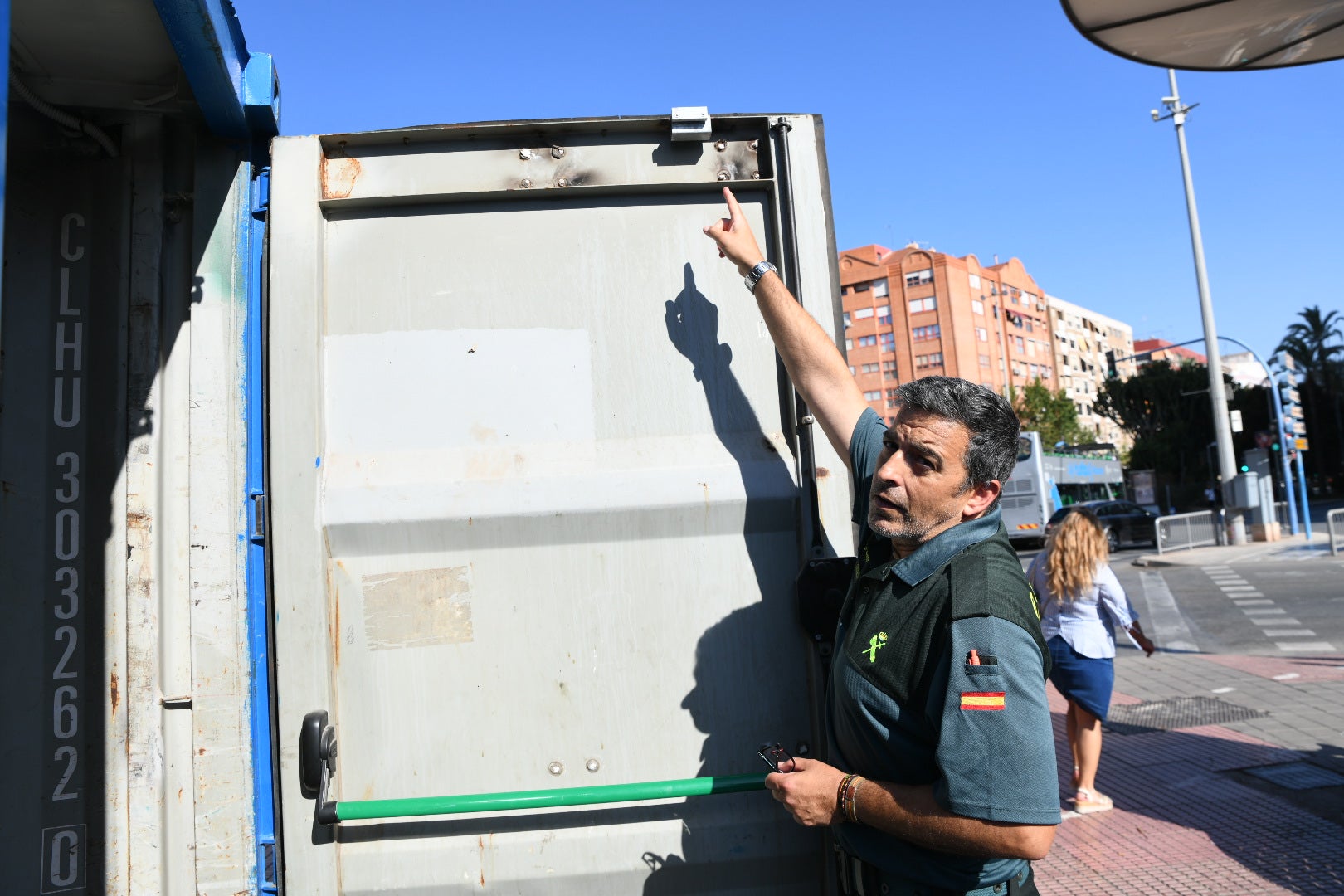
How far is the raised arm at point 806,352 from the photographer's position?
7.11ft

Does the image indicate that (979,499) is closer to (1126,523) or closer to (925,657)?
(925,657)

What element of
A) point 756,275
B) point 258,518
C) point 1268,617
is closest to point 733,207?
point 756,275

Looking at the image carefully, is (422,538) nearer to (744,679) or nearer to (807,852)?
(744,679)

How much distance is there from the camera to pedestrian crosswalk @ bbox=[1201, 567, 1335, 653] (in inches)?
414

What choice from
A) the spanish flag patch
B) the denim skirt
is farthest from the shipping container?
the denim skirt

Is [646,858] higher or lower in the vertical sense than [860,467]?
lower

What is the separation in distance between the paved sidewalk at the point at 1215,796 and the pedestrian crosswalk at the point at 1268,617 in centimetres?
223

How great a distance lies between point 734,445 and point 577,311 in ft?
1.64

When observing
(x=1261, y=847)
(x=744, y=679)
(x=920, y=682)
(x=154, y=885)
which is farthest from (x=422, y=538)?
(x=1261, y=847)

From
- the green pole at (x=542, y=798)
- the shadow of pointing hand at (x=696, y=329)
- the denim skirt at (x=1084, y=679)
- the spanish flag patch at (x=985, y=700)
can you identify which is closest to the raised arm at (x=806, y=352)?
the shadow of pointing hand at (x=696, y=329)

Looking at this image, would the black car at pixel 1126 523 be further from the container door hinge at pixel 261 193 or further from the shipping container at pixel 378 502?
the container door hinge at pixel 261 193

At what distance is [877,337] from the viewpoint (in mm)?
76000

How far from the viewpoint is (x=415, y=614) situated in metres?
2.12

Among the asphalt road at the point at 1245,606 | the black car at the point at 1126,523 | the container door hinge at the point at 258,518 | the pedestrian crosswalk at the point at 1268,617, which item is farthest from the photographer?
the black car at the point at 1126,523
